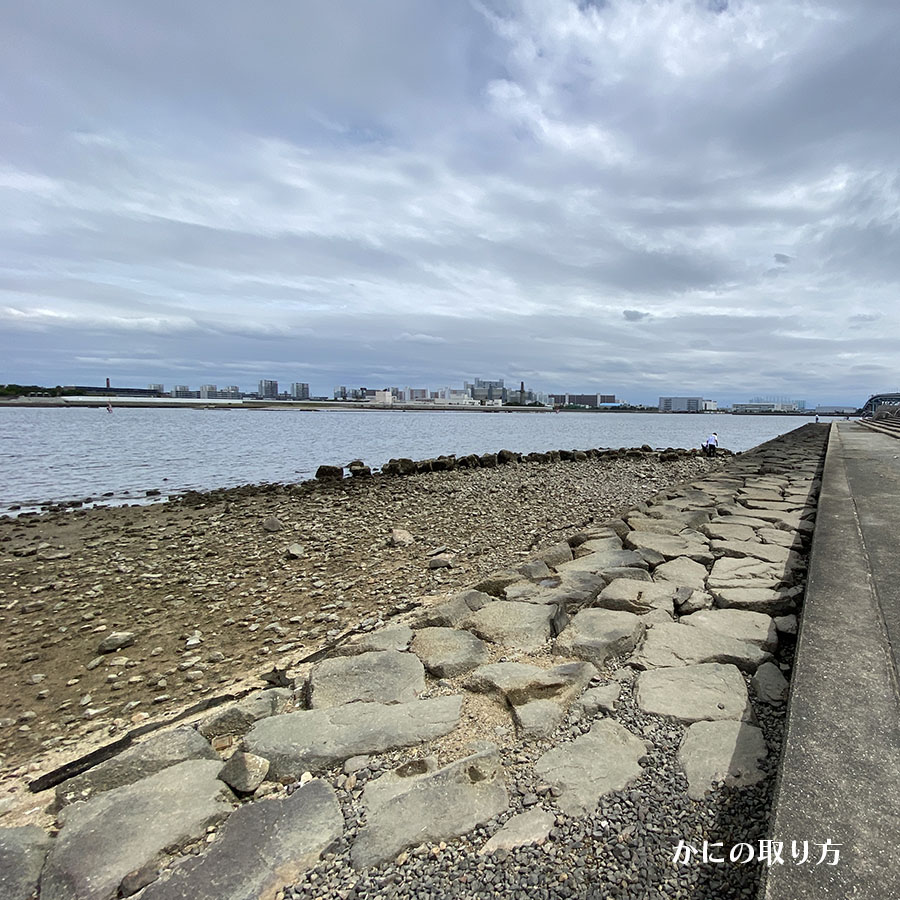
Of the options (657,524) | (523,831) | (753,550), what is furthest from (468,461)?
(523,831)

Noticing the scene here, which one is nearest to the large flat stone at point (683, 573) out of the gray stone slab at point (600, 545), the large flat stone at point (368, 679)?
the gray stone slab at point (600, 545)

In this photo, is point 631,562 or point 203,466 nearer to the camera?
point 631,562

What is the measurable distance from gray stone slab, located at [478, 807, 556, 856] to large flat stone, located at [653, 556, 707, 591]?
2.39m

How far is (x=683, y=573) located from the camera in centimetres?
394

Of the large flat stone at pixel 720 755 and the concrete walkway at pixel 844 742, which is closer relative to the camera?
the concrete walkway at pixel 844 742

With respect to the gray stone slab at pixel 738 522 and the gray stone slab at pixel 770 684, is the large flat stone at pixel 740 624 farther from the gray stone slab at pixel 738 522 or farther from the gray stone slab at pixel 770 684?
the gray stone slab at pixel 738 522

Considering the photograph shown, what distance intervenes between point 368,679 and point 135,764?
101 centimetres

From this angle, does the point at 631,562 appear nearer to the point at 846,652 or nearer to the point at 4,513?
the point at 846,652

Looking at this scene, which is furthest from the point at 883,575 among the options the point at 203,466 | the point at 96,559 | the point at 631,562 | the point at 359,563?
the point at 203,466

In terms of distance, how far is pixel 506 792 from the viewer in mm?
1760

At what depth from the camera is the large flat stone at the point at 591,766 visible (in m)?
1.69

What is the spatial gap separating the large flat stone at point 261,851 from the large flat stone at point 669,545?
3.42m

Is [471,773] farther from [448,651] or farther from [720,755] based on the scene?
[448,651]

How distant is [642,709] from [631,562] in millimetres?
2121
